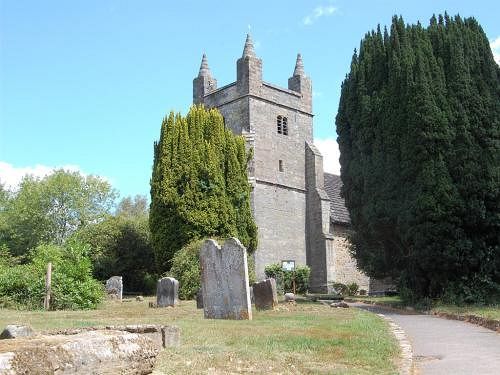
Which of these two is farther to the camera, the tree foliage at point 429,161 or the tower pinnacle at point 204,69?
the tower pinnacle at point 204,69

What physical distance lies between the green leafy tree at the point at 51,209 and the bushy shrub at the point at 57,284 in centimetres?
2760

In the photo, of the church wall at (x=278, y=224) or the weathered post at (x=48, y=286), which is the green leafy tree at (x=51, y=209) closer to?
the church wall at (x=278, y=224)

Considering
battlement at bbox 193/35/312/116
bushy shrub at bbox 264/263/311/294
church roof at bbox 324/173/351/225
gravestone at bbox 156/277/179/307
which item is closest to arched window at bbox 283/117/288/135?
battlement at bbox 193/35/312/116

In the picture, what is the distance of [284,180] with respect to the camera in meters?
37.1

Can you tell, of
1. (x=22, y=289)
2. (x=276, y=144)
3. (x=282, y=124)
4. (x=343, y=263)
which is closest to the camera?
(x=22, y=289)

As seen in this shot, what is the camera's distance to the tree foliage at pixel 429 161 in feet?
54.4

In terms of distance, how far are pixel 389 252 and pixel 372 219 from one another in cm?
151

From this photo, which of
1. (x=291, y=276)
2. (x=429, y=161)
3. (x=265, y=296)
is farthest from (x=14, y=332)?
(x=291, y=276)

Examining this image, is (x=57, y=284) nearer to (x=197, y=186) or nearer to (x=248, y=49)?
(x=197, y=186)

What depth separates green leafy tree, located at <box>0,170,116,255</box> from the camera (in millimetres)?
45969

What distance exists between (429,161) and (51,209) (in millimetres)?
37589

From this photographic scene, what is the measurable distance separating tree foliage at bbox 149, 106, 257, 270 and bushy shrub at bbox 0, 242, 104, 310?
10804 mm

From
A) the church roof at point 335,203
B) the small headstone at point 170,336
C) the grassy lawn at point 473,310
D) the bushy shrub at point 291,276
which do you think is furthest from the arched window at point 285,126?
the small headstone at point 170,336

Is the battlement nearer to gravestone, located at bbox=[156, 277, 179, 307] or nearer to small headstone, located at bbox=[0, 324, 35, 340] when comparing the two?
gravestone, located at bbox=[156, 277, 179, 307]
